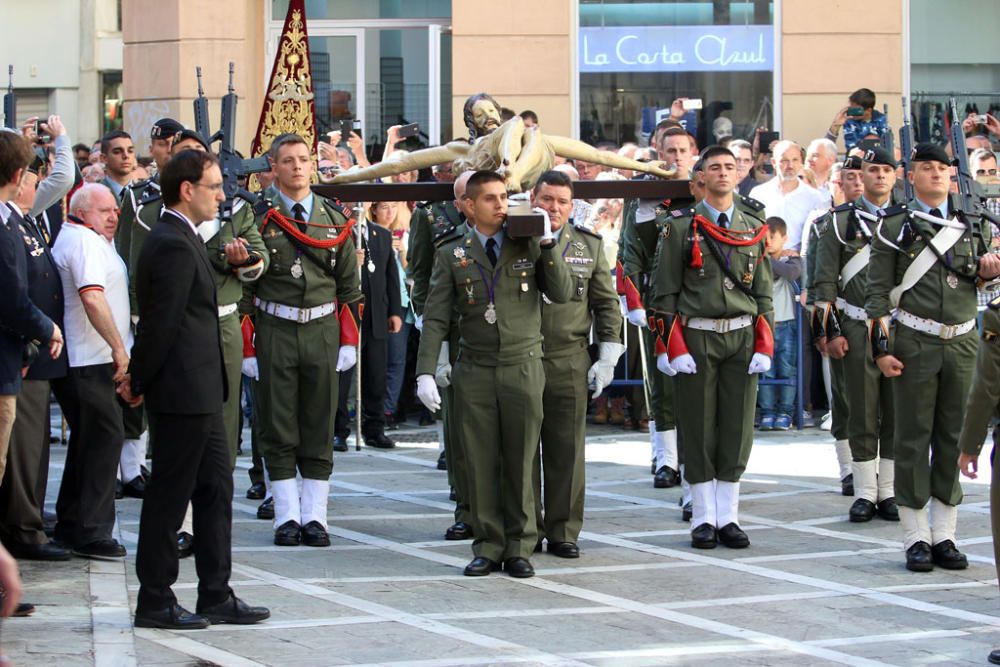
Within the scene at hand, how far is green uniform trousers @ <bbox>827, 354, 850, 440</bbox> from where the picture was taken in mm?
11438

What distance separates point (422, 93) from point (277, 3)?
2.00m

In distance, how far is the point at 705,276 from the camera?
9.97m

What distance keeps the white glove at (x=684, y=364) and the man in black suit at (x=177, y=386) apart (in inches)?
118

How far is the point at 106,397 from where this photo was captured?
9.66m

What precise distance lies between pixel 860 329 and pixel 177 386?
5.08 metres

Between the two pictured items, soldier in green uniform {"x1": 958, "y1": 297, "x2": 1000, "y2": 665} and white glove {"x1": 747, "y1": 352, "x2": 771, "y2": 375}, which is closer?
soldier in green uniform {"x1": 958, "y1": 297, "x2": 1000, "y2": 665}

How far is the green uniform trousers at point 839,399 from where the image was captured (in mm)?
11438

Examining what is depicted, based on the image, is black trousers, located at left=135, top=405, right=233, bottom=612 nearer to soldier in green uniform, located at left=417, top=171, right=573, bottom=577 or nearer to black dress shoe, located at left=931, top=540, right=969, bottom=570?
soldier in green uniform, located at left=417, top=171, right=573, bottom=577

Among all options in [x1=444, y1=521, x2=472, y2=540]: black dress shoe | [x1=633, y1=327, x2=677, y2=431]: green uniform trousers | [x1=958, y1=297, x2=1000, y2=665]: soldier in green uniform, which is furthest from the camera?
[x1=633, y1=327, x2=677, y2=431]: green uniform trousers

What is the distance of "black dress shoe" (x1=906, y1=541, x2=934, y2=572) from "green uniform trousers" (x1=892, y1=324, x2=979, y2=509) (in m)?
0.23

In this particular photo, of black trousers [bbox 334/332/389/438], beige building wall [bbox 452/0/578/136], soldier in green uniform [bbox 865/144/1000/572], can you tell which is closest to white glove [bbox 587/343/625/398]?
soldier in green uniform [bbox 865/144/1000/572]

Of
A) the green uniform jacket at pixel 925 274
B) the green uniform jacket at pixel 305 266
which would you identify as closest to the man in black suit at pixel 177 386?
the green uniform jacket at pixel 305 266

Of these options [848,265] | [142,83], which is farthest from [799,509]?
[142,83]

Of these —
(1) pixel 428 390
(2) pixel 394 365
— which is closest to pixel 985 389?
(1) pixel 428 390
